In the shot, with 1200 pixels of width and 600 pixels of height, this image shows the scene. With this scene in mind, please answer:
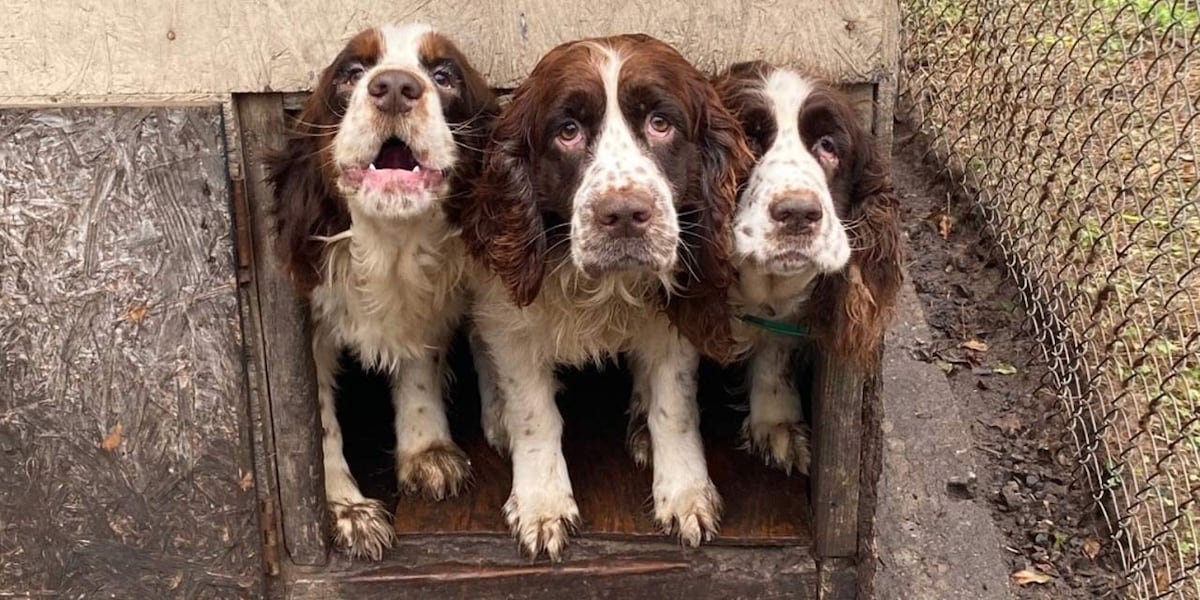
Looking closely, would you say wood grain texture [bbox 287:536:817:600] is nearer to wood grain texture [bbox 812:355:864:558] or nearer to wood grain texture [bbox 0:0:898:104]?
wood grain texture [bbox 812:355:864:558]

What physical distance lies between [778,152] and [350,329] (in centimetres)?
138

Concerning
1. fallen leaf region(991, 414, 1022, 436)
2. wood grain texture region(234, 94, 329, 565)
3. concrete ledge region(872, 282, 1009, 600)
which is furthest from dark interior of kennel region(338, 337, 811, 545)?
fallen leaf region(991, 414, 1022, 436)

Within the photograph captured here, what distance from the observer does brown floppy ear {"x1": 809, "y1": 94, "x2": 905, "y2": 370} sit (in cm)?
296

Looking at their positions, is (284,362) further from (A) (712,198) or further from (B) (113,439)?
(A) (712,198)

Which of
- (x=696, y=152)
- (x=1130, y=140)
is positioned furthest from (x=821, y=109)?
(x=1130, y=140)

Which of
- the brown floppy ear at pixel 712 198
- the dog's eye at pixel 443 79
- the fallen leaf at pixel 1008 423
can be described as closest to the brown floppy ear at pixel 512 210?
the dog's eye at pixel 443 79

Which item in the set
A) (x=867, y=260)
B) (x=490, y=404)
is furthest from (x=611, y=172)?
(x=490, y=404)

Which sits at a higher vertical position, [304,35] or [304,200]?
[304,35]

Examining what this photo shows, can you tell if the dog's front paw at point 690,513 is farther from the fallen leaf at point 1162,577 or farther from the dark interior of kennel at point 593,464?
the fallen leaf at point 1162,577

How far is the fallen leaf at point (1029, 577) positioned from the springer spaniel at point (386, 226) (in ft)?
6.43

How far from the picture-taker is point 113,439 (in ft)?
10.6

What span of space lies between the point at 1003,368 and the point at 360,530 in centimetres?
289

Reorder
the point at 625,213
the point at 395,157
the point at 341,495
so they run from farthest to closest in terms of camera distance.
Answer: the point at 341,495, the point at 395,157, the point at 625,213

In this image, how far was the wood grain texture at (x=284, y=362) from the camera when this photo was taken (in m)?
3.05
